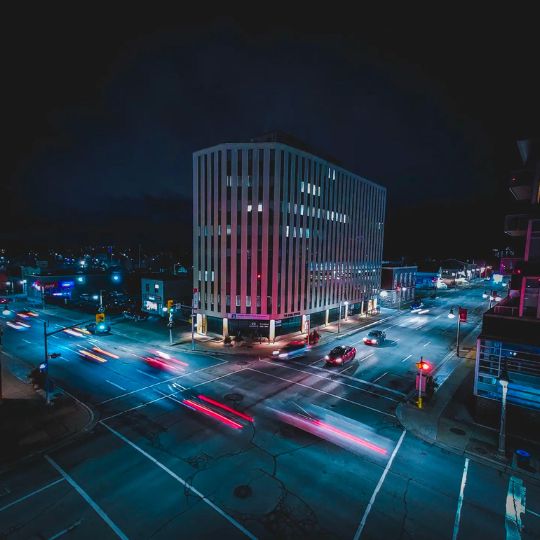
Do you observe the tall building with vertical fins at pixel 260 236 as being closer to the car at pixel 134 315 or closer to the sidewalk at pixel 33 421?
the car at pixel 134 315

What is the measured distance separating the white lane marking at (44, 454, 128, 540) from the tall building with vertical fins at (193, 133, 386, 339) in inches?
991

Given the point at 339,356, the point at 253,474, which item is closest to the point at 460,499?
the point at 253,474

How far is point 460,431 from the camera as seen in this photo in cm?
1808

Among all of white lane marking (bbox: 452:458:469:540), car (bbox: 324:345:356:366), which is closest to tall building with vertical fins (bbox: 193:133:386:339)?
car (bbox: 324:345:356:366)

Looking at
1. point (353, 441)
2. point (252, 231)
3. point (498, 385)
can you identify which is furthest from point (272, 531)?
point (252, 231)

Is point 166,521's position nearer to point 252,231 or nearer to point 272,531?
point 272,531

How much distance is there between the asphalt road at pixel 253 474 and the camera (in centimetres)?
1133

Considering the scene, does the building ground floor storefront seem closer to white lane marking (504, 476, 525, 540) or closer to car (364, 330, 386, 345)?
car (364, 330, 386, 345)

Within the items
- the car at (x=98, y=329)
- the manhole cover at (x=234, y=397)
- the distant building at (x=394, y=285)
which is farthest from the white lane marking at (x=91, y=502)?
the distant building at (x=394, y=285)

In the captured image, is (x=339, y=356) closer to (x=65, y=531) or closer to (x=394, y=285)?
(x=65, y=531)

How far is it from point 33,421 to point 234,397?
12645 millimetres

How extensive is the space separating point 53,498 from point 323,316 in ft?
129

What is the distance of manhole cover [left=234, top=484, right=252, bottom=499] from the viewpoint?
496 inches

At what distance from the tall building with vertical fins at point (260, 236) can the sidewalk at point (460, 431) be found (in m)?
20.2
